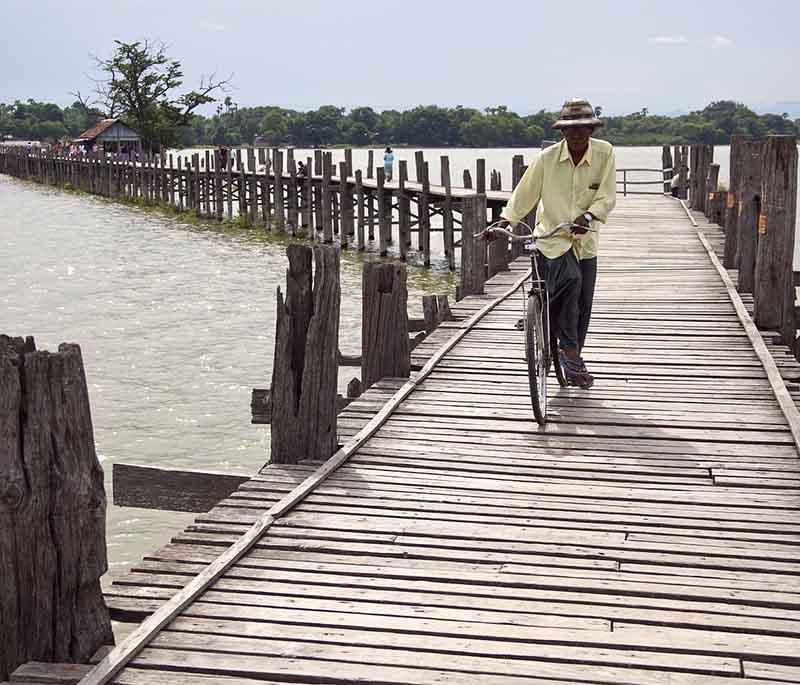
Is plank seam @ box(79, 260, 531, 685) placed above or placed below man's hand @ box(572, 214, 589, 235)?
below

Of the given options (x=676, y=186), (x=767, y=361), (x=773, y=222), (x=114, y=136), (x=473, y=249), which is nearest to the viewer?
(x=767, y=361)

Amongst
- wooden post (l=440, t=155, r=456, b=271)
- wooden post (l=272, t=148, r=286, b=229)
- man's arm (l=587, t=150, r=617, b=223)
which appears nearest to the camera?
man's arm (l=587, t=150, r=617, b=223)

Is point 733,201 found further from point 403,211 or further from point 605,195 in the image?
point 403,211

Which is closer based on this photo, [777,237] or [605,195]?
[605,195]

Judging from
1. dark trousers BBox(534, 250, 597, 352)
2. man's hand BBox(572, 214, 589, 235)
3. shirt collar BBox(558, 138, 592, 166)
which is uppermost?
shirt collar BBox(558, 138, 592, 166)

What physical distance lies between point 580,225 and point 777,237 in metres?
2.83

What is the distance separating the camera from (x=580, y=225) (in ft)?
20.7

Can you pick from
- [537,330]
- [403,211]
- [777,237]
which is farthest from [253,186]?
[537,330]

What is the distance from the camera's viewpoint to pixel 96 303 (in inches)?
920

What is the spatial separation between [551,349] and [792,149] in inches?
106

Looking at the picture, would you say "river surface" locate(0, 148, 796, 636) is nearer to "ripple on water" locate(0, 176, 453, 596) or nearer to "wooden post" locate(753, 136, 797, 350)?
"ripple on water" locate(0, 176, 453, 596)

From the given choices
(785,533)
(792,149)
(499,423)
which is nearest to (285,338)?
(499,423)

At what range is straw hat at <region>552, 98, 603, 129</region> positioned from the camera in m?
6.34

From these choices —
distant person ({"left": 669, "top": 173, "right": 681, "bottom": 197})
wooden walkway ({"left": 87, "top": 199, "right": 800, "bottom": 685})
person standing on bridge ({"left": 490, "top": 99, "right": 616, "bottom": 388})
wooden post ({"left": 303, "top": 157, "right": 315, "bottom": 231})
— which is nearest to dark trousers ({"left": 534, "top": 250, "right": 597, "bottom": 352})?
person standing on bridge ({"left": 490, "top": 99, "right": 616, "bottom": 388})
